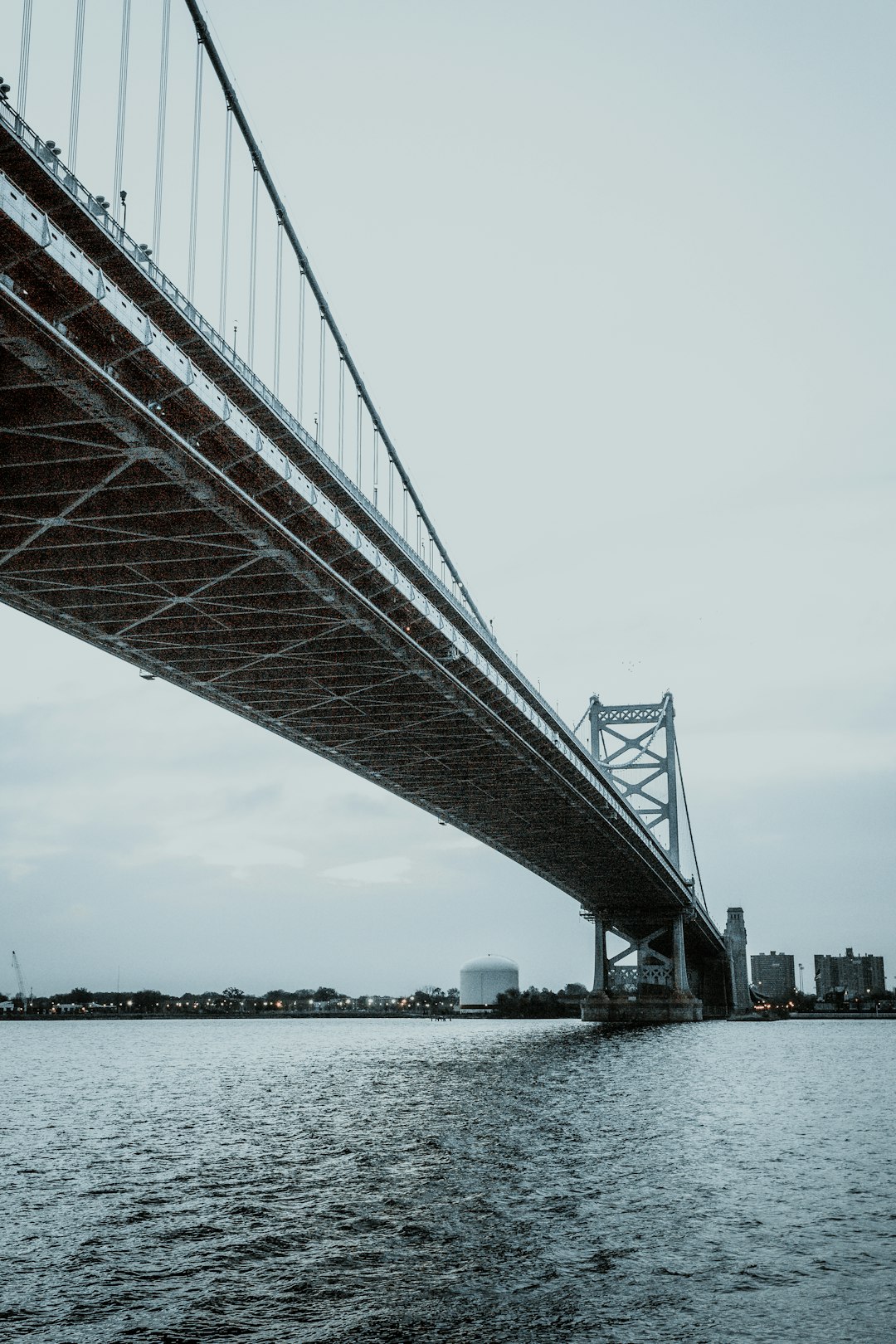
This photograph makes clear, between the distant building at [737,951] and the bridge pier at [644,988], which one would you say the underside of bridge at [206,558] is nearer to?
the bridge pier at [644,988]

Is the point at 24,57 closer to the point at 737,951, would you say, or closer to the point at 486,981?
the point at 737,951

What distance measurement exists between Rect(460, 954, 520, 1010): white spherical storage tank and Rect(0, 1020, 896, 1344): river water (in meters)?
136

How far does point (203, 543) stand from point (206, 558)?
55.1 inches

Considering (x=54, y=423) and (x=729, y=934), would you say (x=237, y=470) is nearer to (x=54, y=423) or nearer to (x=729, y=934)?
(x=54, y=423)

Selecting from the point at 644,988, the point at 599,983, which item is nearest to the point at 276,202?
the point at 599,983

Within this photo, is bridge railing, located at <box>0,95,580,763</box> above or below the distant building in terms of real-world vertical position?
above

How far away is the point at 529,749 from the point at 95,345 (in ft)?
105

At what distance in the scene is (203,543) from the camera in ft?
85.1

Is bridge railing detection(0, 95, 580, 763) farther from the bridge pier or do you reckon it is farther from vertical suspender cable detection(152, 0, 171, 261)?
the bridge pier

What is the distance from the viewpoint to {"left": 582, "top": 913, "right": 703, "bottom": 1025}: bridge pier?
88.4m

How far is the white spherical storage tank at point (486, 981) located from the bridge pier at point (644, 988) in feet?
248

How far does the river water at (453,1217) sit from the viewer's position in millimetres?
10836

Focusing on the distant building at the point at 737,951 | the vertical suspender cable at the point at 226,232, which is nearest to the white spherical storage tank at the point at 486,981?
the distant building at the point at 737,951

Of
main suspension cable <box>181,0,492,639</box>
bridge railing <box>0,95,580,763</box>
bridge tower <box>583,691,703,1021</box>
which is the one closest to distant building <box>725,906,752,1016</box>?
bridge tower <box>583,691,703,1021</box>
